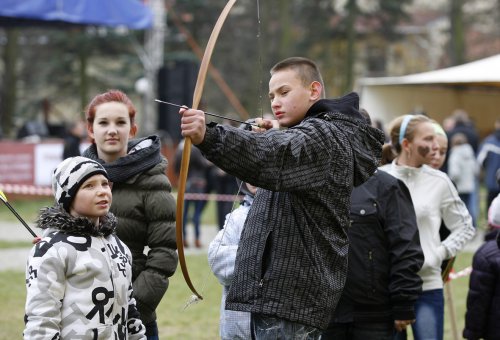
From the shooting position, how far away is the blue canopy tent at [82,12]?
1596cm

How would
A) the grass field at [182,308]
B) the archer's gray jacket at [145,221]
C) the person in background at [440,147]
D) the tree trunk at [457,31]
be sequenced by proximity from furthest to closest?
the tree trunk at [457,31]
the grass field at [182,308]
the person in background at [440,147]
the archer's gray jacket at [145,221]

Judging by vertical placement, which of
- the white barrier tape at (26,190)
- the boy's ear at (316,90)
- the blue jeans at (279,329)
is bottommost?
the blue jeans at (279,329)

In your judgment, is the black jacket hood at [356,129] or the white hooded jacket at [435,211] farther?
the white hooded jacket at [435,211]

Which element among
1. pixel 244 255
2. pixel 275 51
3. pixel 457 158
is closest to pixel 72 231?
pixel 244 255

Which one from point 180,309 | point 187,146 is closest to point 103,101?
point 187,146

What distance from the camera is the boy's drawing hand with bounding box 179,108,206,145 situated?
3408mm

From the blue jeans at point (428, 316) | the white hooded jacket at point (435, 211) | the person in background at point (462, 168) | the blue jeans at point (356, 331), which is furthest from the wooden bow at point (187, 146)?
the person in background at point (462, 168)

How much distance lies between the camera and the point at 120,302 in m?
4.11

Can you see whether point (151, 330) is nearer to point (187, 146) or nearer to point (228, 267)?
point (228, 267)

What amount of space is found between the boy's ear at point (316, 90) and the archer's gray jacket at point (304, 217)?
0.31 ft

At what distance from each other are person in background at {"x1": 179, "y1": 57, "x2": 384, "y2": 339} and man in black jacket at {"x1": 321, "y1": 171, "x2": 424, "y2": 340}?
3.57ft

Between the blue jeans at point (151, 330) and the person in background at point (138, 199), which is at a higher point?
the person in background at point (138, 199)

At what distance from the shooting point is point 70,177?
13.4ft

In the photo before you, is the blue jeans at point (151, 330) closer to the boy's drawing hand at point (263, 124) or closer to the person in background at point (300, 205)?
the person in background at point (300, 205)
